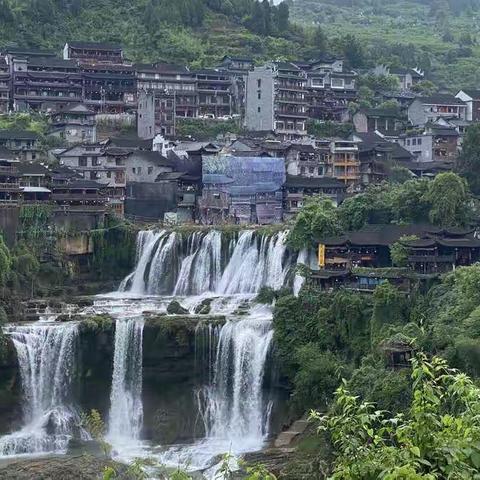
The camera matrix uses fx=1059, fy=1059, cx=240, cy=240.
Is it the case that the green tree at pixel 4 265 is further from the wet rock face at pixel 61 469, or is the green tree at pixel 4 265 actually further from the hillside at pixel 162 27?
the hillside at pixel 162 27

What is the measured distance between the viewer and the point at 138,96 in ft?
241

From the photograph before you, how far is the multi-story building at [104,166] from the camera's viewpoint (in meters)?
59.5

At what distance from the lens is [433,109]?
77125mm

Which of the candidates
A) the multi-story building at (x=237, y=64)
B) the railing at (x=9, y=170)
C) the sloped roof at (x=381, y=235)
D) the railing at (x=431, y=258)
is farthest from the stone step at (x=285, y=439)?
the multi-story building at (x=237, y=64)

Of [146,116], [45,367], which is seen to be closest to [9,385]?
[45,367]

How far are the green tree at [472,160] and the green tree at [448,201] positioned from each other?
713cm

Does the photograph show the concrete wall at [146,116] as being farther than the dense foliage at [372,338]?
Yes

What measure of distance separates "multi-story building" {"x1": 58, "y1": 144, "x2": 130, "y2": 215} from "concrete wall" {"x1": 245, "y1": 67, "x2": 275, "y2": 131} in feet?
50.0

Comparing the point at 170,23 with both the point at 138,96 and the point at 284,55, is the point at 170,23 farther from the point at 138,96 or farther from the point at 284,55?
the point at 138,96

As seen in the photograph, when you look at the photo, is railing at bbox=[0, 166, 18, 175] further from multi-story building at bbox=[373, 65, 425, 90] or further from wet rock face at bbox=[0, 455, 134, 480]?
multi-story building at bbox=[373, 65, 425, 90]

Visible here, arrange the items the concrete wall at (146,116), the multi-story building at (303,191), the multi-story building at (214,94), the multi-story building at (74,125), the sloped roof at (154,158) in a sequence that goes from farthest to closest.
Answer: the multi-story building at (214,94) → the concrete wall at (146,116) → the multi-story building at (74,125) → the sloped roof at (154,158) → the multi-story building at (303,191)

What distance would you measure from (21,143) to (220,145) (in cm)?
1206

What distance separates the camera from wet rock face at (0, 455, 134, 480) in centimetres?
3216

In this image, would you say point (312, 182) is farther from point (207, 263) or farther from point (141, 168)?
point (207, 263)
